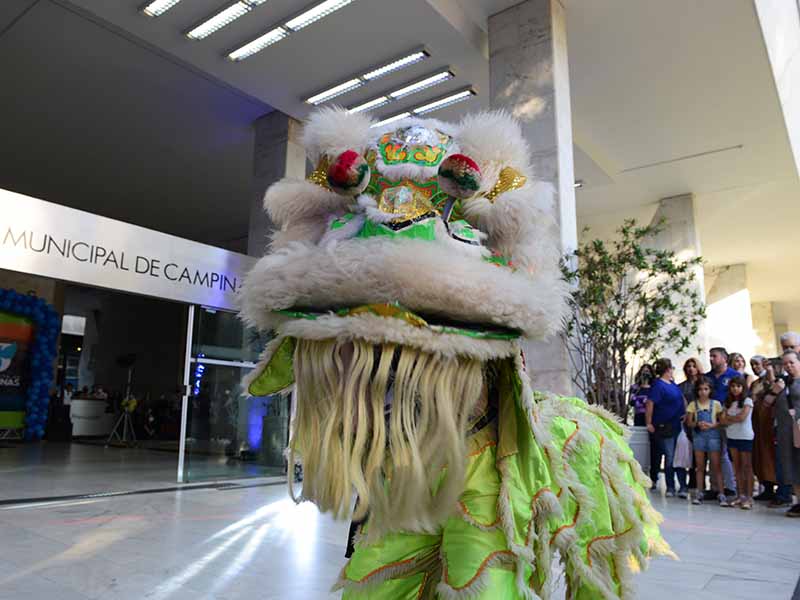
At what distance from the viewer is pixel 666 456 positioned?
6.91m

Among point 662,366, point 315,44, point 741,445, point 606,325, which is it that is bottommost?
point 741,445

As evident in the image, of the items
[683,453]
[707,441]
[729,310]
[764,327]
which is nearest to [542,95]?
[707,441]

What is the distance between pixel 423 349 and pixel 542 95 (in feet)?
19.6

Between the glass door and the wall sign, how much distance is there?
15.8 inches

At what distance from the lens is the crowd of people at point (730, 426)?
5.51 metres

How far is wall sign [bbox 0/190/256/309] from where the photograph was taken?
5.57 meters

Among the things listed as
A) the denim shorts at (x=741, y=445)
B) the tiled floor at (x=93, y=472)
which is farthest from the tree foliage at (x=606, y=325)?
the tiled floor at (x=93, y=472)

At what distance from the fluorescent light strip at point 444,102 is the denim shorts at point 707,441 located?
5.11 m

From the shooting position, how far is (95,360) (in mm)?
22922

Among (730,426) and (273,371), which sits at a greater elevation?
(273,371)

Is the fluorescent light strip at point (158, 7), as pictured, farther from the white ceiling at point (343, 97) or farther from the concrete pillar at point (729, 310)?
the concrete pillar at point (729, 310)

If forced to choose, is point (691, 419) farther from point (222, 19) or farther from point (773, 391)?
point (222, 19)

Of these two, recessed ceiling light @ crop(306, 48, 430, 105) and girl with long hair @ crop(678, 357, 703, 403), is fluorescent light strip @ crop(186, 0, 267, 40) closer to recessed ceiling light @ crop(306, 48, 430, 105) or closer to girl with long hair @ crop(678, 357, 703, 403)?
recessed ceiling light @ crop(306, 48, 430, 105)

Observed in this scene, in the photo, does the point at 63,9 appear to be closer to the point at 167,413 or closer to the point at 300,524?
the point at 300,524
